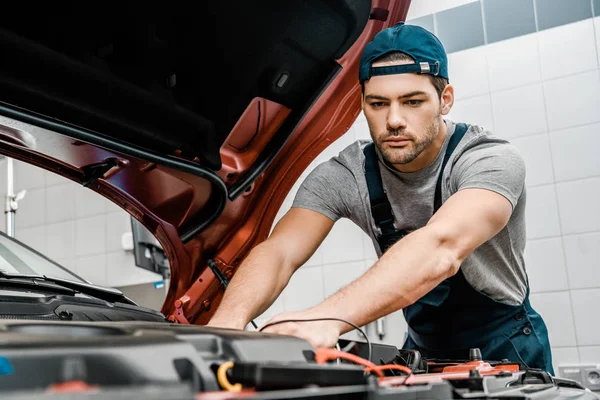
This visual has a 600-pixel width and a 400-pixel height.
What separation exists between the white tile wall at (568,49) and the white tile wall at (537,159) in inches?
12.4

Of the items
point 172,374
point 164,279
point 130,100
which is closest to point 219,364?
point 172,374

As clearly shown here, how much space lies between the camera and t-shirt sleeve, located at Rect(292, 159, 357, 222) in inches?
62.9

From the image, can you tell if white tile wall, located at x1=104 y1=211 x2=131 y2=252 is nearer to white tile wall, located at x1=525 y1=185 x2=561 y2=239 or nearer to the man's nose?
white tile wall, located at x1=525 y1=185 x2=561 y2=239

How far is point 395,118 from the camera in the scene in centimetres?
143

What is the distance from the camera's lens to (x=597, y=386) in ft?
Answer: 9.07

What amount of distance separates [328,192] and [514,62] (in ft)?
6.50

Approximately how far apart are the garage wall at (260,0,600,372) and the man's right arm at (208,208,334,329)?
5.83 ft

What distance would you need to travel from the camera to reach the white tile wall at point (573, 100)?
302 cm

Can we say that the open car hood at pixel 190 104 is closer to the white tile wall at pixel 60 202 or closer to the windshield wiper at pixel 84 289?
the windshield wiper at pixel 84 289

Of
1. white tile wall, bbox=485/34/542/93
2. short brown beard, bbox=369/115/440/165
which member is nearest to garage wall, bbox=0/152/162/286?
white tile wall, bbox=485/34/542/93

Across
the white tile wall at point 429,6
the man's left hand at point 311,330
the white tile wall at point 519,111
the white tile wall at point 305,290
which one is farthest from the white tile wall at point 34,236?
the man's left hand at point 311,330

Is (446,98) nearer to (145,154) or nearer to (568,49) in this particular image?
(145,154)

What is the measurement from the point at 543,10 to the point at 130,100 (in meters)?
2.58

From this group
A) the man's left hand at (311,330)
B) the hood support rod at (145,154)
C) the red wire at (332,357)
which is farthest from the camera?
the hood support rod at (145,154)
